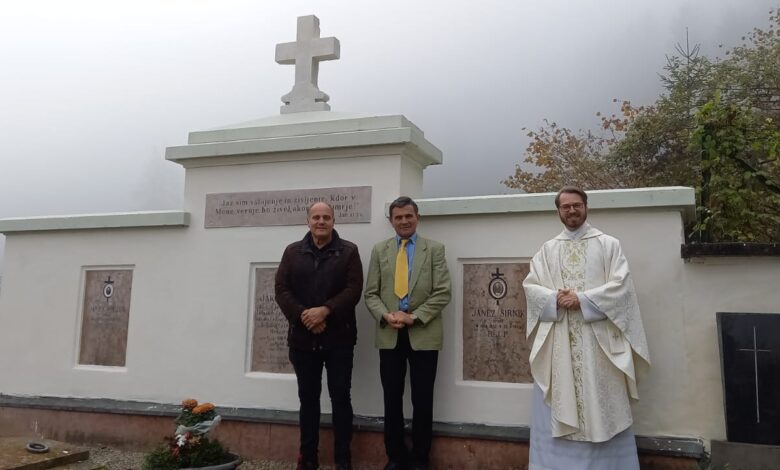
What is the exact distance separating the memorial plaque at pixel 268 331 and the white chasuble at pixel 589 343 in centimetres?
234

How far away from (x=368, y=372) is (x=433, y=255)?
1.20 metres

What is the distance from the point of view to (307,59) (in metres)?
6.34

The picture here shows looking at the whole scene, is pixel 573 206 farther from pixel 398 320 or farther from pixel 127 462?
pixel 127 462

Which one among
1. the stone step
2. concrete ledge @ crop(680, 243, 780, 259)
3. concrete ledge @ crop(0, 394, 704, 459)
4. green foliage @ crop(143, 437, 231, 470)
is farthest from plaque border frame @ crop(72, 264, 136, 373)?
concrete ledge @ crop(680, 243, 780, 259)

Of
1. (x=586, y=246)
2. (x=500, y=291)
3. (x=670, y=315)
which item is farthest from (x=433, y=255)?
(x=670, y=315)

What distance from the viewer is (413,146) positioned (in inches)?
219

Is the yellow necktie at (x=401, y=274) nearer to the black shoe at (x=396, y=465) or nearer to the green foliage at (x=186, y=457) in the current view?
the black shoe at (x=396, y=465)

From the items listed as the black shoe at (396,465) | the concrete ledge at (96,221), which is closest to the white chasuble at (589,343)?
the black shoe at (396,465)

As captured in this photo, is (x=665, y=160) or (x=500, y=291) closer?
(x=500, y=291)

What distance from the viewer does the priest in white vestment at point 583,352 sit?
4062 millimetres

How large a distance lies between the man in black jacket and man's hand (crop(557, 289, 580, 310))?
4.87 ft

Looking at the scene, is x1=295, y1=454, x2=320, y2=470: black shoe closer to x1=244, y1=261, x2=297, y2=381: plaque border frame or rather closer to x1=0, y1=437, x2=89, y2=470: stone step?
x1=244, y1=261, x2=297, y2=381: plaque border frame

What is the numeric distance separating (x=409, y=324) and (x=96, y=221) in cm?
363

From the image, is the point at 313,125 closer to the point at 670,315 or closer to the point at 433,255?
the point at 433,255
